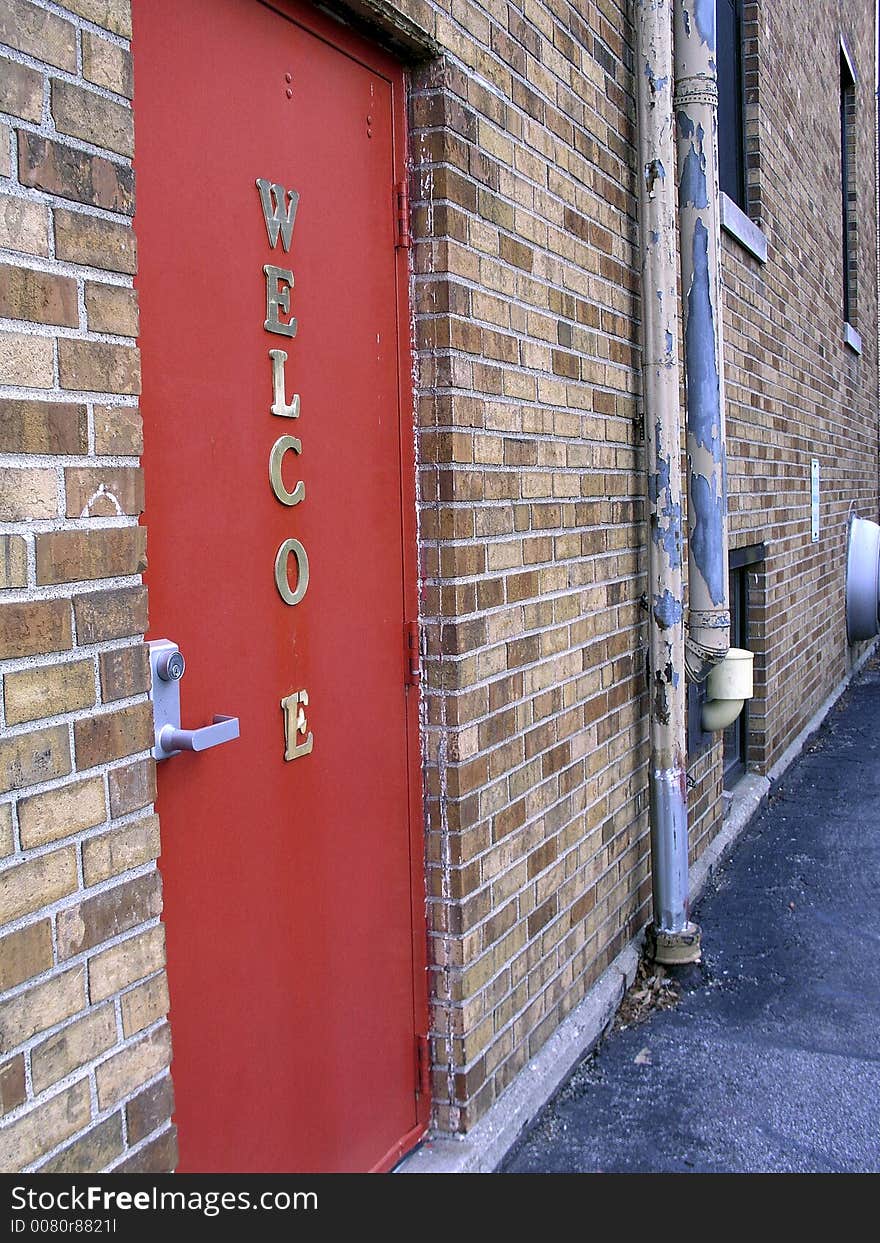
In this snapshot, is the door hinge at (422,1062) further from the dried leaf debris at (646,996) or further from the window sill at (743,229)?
the window sill at (743,229)

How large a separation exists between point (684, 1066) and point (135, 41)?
2.92 m

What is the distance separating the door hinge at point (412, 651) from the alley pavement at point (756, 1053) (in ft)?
3.90

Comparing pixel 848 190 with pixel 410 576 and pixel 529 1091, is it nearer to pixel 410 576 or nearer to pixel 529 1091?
pixel 410 576

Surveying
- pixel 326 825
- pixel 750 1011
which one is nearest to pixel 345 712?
pixel 326 825

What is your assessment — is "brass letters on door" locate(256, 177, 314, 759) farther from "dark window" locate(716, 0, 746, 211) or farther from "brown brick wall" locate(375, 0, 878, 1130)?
"dark window" locate(716, 0, 746, 211)

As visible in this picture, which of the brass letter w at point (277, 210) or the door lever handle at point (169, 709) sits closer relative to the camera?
the door lever handle at point (169, 709)

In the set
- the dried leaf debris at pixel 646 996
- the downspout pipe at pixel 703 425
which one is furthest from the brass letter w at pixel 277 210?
the dried leaf debris at pixel 646 996

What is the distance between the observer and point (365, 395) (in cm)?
251

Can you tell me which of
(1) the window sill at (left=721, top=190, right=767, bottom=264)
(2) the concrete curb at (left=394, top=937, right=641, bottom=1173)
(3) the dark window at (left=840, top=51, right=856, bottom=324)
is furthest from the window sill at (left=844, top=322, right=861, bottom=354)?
(2) the concrete curb at (left=394, top=937, right=641, bottom=1173)

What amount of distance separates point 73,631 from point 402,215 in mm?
1467

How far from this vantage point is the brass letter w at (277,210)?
2.15m

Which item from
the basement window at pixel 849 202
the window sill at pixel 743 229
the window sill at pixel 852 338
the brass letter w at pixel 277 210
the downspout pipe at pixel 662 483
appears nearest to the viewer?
the brass letter w at pixel 277 210

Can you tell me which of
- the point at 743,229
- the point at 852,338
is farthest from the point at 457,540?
the point at 852,338

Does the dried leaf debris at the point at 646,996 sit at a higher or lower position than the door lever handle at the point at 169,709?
lower
